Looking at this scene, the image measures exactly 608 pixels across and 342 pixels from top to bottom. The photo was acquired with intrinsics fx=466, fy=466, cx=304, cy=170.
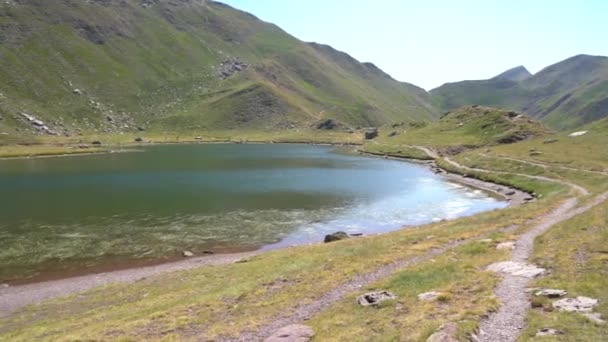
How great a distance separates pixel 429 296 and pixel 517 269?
24.2 ft

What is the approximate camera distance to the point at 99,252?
174 feet

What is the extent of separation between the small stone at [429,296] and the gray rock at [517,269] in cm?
593

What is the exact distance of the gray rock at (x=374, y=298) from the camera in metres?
26.0

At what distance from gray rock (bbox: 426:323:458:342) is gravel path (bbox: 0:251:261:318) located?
30921 mm

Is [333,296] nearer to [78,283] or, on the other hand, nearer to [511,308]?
[511,308]

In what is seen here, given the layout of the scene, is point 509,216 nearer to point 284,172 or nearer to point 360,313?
point 360,313

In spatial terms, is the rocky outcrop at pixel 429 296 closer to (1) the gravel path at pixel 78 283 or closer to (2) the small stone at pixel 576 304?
(2) the small stone at pixel 576 304

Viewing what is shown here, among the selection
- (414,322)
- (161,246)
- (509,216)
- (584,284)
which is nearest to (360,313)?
(414,322)

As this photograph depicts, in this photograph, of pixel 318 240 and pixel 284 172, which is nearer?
pixel 318 240

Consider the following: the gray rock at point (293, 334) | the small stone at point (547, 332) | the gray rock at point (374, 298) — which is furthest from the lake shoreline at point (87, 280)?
the small stone at point (547, 332)

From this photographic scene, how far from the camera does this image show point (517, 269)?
29.1 meters

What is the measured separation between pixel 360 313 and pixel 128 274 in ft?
95.9

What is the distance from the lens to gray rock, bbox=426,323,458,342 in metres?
18.9

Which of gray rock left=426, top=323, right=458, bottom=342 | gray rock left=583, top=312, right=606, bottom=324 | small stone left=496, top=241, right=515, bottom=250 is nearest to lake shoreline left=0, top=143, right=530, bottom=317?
small stone left=496, top=241, right=515, bottom=250
